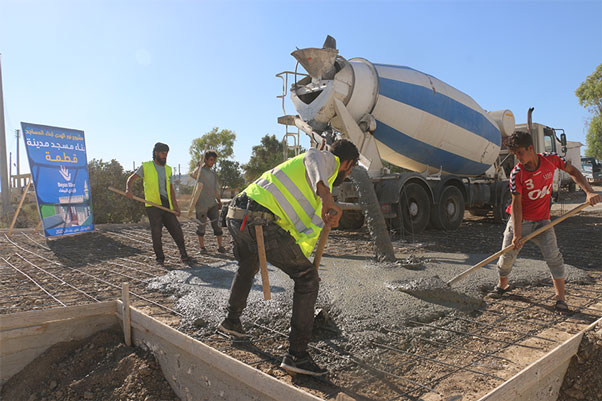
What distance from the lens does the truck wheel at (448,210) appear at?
8.40m

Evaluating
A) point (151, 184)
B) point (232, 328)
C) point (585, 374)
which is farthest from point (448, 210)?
point (232, 328)

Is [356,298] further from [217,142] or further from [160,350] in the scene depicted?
[217,142]

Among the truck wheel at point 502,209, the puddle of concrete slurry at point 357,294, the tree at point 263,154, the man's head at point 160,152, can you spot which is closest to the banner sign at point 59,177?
the man's head at point 160,152

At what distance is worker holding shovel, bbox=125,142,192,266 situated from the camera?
560 cm

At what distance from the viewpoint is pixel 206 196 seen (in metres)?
6.36

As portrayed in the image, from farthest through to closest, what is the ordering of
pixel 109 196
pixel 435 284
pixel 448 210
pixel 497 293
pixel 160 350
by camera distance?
pixel 109 196
pixel 448 210
pixel 497 293
pixel 435 284
pixel 160 350

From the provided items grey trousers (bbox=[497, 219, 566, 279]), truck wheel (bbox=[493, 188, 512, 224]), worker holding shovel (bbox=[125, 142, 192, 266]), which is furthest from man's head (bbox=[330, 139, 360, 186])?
truck wheel (bbox=[493, 188, 512, 224])

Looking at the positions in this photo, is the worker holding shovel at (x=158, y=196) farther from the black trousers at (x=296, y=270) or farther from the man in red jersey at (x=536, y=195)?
the man in red jersey at (x=536, y=195)

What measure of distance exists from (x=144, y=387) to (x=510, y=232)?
3.16 m

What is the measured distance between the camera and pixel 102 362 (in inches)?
122

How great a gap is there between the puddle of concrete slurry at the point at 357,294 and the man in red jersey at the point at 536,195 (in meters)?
0.63

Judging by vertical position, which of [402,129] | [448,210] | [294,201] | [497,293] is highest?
[402,129]

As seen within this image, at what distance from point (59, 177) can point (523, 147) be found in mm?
7941

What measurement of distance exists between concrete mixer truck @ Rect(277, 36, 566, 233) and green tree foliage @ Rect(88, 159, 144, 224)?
22.1 feet
